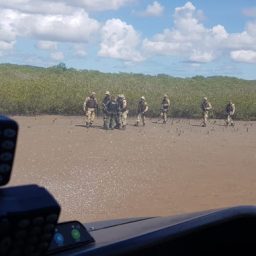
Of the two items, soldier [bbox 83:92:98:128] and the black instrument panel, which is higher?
the black instrument panel

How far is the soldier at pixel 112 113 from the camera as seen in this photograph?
23.7 meters

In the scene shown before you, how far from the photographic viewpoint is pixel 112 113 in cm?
2406

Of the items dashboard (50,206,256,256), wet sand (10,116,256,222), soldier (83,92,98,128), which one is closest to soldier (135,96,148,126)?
wet sand (10,116,256,222)

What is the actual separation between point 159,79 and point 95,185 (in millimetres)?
48895

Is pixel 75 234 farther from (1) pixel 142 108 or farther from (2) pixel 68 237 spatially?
(1) pixel 142 108

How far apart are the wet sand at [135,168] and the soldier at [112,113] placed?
0.49 m

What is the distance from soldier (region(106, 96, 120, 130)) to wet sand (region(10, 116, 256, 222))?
1.61 feet

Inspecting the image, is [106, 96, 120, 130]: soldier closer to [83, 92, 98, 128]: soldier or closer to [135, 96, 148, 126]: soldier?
[83, 92, 98, 128]: soldier

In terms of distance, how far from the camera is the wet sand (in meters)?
11.0

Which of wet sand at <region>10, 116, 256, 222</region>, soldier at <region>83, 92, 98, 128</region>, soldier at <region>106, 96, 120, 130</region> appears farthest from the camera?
soldier at <region>83, 92, 98, 128</region>

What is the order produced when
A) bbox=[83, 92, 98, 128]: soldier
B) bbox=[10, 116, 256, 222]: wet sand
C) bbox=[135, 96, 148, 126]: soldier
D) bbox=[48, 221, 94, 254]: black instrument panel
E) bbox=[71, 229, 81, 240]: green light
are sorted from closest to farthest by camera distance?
bbox=[48, 221, 94, 254]: black instrument panel
bbox=[71, 229, 81, 240]: green light
bbox=[10, 116, 256, 222]: wet sand
bbox=[83, 92, 98, 128]: soldier
bbox=[135, 96, 148, 126]: soldier

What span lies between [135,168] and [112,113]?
8733mm

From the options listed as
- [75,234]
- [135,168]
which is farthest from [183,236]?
[135,168]

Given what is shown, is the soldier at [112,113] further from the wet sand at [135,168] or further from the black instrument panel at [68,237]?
the black instrument panel at [68,237]
